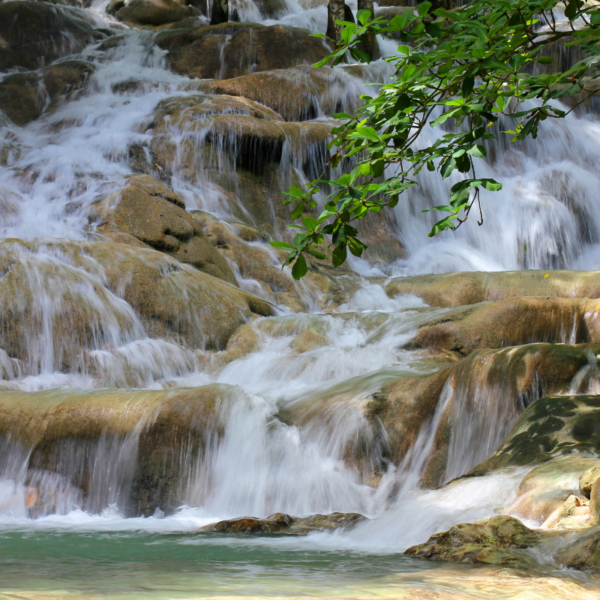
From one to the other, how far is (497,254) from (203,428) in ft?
30.8

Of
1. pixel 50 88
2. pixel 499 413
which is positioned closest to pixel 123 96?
pixel 50 88

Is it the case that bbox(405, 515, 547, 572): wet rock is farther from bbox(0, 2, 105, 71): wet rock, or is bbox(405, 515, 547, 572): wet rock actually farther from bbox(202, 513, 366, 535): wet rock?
bbox(0, 2, 105, 71): wet rock

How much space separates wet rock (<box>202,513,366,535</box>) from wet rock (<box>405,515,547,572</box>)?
1067 millimetres

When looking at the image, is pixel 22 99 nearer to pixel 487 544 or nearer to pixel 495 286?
pixel 495 286

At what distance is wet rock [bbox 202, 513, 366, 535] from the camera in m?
4.18

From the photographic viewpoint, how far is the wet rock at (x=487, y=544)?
2.67 metres

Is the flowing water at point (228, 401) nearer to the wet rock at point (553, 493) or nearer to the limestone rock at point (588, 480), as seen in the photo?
the wet rock at point (553, 493)

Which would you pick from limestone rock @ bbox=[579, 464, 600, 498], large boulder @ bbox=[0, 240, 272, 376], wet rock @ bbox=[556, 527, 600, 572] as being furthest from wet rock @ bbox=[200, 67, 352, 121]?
wet rock @ bbox=[556, 527, 600, 572]

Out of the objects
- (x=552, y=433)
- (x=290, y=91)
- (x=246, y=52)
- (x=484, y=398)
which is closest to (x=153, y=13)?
(x=246, y=52)

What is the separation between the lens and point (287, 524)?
4.32 meters

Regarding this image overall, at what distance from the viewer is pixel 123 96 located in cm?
1595

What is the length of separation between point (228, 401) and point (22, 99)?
1362 centimetres

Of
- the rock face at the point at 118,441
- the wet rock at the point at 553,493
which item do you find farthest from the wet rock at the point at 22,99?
the wet rock at the point at 553,493

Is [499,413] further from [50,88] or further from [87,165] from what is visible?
[50,88]
